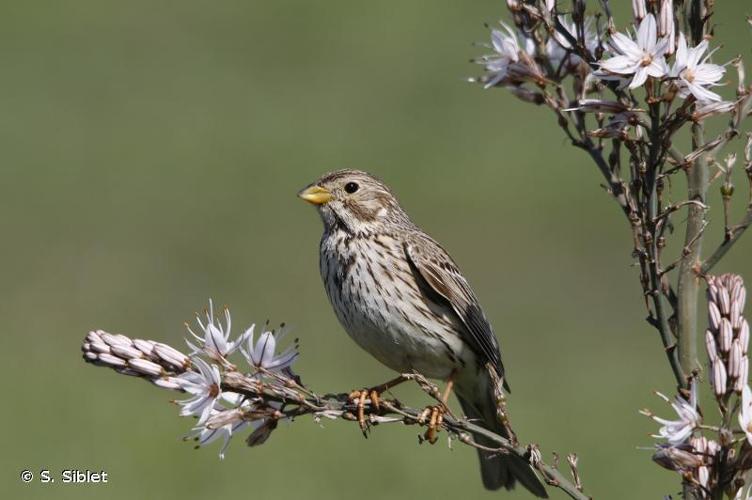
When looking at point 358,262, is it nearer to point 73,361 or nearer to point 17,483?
point 17,483

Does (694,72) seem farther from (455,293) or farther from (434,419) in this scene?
(455,293)

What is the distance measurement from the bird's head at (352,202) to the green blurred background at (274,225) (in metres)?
4.02

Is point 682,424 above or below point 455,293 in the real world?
below

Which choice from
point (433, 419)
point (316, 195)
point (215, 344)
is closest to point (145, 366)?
point (215, 344)

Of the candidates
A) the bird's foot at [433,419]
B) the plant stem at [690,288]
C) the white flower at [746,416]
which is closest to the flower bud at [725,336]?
the white flower at [746,416]

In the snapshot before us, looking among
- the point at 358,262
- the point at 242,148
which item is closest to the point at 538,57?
the point at 358,262

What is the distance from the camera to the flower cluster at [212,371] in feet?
13.4

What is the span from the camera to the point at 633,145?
4336 millimetres

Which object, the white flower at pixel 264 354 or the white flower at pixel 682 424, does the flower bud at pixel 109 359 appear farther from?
the white flower at pixel 682 424

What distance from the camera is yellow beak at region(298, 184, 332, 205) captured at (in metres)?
6.66

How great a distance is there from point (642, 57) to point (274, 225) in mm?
12230

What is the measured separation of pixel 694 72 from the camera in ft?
13.7

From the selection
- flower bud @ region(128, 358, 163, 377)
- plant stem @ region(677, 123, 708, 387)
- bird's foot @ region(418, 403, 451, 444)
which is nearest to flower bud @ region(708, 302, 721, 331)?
plant stem @ region(677, 123, 708, 387)

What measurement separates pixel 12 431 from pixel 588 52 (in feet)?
25.8
